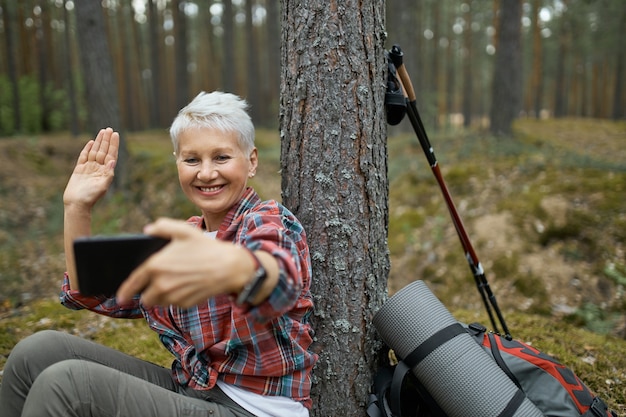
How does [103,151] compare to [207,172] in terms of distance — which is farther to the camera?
[103,151]

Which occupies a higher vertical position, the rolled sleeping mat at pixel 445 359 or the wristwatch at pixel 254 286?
the wristwatch at pixel 254 286

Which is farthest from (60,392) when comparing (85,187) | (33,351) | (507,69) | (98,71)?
(507,69)

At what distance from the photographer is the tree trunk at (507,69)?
28.3ft

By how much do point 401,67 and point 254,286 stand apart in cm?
171

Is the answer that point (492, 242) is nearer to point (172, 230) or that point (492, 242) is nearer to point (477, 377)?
point (477, 377)

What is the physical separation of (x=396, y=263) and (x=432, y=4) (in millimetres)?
18513

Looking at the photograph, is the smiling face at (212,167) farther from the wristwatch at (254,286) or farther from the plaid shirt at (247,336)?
the wristwatch at (254,286)

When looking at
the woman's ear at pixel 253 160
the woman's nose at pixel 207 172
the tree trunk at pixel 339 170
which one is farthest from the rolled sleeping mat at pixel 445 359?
the woman's nose at pixel 207 172

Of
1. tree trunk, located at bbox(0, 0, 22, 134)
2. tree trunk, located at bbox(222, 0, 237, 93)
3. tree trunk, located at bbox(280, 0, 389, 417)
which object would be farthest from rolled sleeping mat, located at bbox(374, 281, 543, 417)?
tree trunk, located at bbox(0, 0, 22, 134)

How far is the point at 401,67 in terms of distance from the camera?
2438 millimetres

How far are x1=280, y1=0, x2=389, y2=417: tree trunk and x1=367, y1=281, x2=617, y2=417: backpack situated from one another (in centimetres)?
19

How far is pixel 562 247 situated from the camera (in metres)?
5.04

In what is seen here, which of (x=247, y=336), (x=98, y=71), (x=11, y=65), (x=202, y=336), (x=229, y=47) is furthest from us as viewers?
(x=229, y=47)

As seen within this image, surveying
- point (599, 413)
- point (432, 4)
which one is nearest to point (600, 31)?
point (432, 4)
